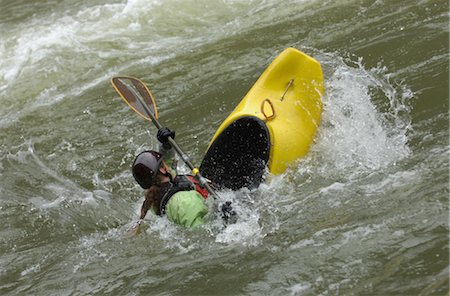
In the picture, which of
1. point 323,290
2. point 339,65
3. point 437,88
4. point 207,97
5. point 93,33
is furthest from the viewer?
point 93,33

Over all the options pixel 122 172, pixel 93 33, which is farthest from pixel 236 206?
pixel 93 33

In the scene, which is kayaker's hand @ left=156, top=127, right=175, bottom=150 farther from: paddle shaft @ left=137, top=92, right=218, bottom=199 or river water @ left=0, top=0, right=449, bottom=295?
river water @ left=0, top=0, right=449, bottom=295

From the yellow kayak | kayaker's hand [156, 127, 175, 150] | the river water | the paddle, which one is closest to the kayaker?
the river water

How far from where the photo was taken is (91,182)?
5559mm

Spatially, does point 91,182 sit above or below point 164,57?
below

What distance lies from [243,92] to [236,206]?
2.13 m

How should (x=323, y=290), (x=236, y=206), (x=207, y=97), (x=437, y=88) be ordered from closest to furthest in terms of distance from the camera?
(x=323, y=290), (x=236, y=206), (x=437, y=88), (x=207, y=97)

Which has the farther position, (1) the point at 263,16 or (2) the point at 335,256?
(1) the point at 263,16

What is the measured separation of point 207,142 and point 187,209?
168cm

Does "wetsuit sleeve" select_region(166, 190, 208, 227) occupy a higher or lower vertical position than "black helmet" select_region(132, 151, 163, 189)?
lower

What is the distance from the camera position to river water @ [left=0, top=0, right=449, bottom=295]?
3.73m

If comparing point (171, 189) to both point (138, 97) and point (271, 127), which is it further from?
point (138, 97)

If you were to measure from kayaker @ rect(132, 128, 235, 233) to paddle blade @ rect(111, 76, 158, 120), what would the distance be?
112cm

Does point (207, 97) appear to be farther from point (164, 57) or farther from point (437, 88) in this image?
point (437, 88)
